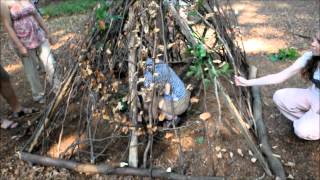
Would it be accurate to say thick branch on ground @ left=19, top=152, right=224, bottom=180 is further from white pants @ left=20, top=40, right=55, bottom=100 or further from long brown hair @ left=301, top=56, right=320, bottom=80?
long brown hair @ left=301, top=56, right=320, bottom=80

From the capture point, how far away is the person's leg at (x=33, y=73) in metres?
4.49

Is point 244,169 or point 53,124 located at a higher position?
point 53,124

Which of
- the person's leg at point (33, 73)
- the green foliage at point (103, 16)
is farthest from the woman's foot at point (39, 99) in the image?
the green foliage at point (103, 16)

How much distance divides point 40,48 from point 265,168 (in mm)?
2562

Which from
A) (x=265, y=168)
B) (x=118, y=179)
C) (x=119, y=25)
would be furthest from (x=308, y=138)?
(x=119, y=25)

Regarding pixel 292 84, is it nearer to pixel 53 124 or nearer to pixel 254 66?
pixel 254 66

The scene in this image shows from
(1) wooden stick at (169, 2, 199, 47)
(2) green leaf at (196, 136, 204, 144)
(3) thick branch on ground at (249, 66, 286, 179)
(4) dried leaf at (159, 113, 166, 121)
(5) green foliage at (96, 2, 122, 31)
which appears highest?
(5) green foliage at (96, 2, 122, 31)

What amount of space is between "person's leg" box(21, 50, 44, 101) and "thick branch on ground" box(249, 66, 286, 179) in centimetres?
232

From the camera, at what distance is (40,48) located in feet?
14.5

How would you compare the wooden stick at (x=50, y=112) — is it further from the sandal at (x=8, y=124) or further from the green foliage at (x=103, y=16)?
the sandal at (x=8, y=124)

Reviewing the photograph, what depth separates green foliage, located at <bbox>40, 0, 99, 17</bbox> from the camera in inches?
329

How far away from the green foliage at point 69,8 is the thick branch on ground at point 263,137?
4865 millimetres

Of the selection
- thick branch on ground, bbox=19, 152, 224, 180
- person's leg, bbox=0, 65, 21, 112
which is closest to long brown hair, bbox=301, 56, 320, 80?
thick branch on ground, bbox=19, 152, 224, 180

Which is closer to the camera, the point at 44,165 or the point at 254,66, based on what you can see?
the point at 44,165
